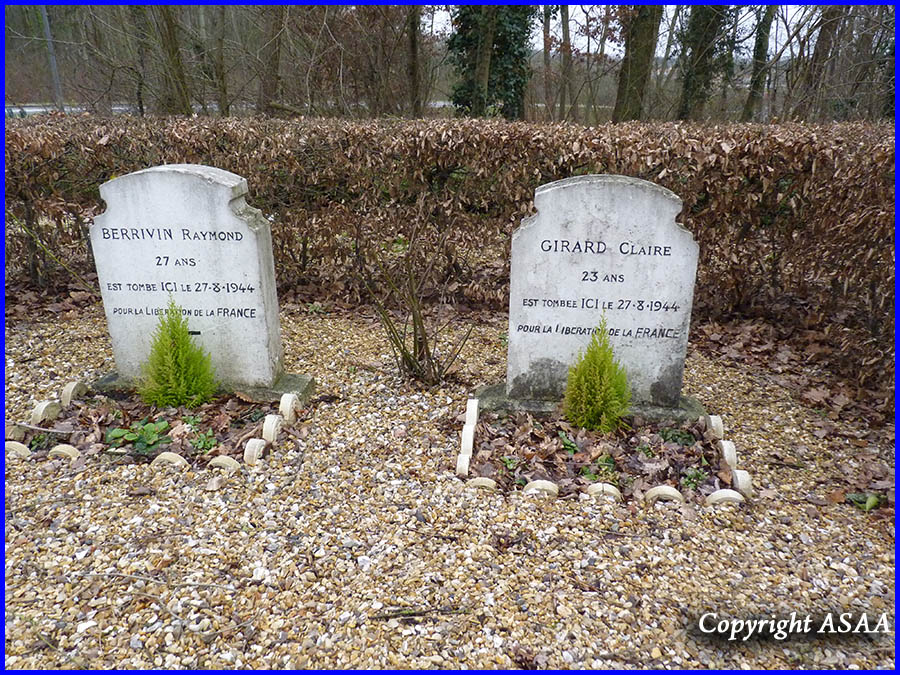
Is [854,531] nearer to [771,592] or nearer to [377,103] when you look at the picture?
[771,592]

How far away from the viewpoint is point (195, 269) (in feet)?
12.4

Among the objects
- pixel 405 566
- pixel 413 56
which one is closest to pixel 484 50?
pixel 413 56

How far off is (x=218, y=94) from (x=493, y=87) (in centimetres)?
576

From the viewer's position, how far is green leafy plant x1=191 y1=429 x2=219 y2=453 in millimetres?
3488

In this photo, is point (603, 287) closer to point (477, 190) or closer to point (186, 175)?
point (477, 190)

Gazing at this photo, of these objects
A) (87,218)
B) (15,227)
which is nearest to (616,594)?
(87,218)

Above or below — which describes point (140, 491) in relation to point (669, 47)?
below

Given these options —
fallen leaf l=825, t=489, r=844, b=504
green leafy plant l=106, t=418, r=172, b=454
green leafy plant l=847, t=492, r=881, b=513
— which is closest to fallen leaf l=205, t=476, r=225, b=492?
green leafy plant l=106, t=418, r=172, b=454

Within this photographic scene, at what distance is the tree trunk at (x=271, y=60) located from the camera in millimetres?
12344

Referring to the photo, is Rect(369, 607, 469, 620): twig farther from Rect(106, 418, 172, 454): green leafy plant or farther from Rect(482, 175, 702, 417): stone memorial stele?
Rect(106, 418, 172, 454): green leafy plant

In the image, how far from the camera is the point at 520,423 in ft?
12.1

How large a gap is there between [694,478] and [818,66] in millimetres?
9972

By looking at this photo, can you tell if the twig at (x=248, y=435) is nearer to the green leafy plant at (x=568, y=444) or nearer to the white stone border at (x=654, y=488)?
the white stone border at (x=654, y=488)

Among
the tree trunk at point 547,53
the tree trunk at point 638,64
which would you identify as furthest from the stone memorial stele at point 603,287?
the tree trunk at point 547,53
